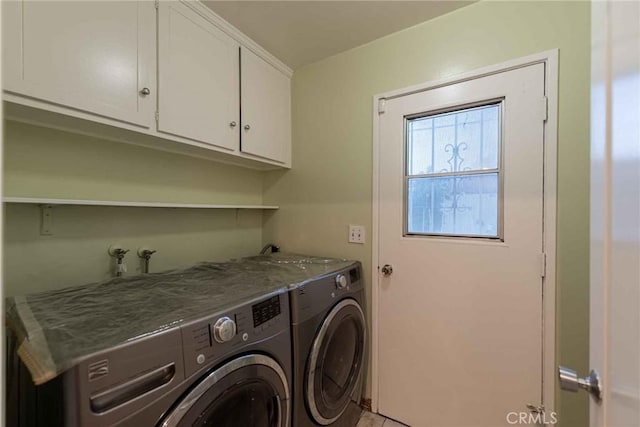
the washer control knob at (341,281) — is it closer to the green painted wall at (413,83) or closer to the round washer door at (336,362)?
the round washer door at (336,362)

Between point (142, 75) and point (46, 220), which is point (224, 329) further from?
point (142, 75)

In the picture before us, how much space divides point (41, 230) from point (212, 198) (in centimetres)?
88

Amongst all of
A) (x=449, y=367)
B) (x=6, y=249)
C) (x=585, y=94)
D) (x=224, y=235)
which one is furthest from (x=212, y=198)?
(x=585, y=94)

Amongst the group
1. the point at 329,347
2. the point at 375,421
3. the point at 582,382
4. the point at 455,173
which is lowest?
the point at 375,421

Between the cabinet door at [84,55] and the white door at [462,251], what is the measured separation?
1.29 m

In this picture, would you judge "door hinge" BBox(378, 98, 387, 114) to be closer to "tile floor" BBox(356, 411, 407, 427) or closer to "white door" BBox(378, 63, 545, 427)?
"white door" BBox(378, 63, 545, 427)

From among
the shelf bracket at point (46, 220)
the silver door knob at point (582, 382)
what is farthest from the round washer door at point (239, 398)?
the shelf bracket at point (46, 220)

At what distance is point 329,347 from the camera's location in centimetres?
135

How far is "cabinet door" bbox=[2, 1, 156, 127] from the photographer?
2.98ft

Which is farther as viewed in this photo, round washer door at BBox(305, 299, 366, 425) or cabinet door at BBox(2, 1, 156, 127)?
round washer door at BBox(305, 299, 366, 425)

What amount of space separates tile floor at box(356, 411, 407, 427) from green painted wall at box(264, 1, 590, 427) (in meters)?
0.84

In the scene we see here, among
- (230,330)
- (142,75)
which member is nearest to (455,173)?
(230,330)

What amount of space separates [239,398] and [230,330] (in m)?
0.24

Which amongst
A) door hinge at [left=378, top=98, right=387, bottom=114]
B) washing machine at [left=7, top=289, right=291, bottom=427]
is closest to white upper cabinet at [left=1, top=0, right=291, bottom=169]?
door hinge at [left=378, top=98, right=387, bottom=114]
